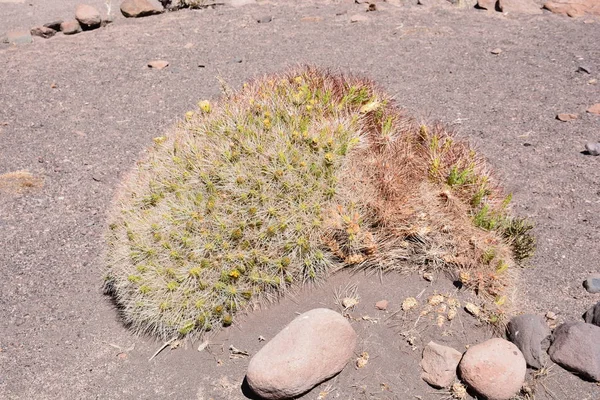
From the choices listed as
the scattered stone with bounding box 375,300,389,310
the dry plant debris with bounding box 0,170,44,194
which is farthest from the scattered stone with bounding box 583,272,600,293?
the dry plant debris with bounding box 0,170,44,194

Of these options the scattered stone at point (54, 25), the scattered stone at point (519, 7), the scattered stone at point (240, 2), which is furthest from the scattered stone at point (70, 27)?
the scattered stone at point (519, 7)

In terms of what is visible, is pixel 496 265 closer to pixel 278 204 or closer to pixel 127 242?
pixel 278 204

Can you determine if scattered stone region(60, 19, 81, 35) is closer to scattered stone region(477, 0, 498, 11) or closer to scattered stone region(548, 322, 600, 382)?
scattered stone region(477, 0, 498, 11)

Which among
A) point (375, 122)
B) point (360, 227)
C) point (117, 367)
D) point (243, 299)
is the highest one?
point (375, 122)

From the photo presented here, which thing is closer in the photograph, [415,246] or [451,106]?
[415,246]

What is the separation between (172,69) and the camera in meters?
6.73

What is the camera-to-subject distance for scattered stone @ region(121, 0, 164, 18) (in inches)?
324

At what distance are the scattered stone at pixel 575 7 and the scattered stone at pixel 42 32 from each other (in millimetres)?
6596

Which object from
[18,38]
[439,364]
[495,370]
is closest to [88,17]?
[18,38]

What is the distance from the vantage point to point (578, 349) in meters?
3.01

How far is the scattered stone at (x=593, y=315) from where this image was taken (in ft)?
10.4

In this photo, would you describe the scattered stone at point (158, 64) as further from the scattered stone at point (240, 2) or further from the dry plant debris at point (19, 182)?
the dry plant debris at point (19, 182)

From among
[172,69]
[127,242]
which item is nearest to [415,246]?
[127,242]

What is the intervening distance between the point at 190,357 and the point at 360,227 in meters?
1.21
